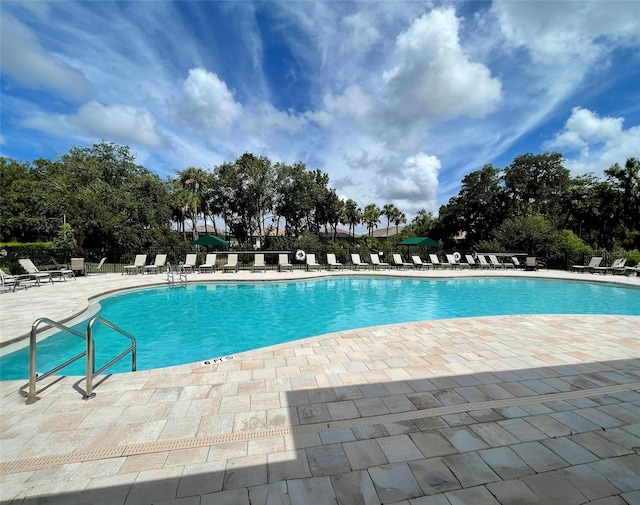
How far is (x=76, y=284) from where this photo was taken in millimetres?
10805

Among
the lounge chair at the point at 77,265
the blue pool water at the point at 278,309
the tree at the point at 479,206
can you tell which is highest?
the tree at the point at 479,206

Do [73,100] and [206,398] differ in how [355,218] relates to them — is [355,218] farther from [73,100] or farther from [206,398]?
[206,398]

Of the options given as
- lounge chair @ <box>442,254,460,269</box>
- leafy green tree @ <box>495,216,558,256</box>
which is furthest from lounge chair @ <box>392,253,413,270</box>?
leafy green tree @ <box>495,216,558,256</box>

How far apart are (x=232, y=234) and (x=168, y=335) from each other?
25772 mm

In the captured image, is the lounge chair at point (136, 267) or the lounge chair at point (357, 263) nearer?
the lounge chair at point (136, 267)

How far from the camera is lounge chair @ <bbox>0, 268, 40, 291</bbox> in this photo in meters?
9.13

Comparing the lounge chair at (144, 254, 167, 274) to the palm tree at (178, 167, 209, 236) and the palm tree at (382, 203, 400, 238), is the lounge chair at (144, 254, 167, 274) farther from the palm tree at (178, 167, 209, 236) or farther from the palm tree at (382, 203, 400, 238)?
the palm tree at (382, 203, 400, 238)

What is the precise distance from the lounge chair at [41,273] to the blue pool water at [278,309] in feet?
10.7

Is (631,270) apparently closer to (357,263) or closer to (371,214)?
(357,263)

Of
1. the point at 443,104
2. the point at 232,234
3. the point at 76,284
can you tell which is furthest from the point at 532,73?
the point at 232,234

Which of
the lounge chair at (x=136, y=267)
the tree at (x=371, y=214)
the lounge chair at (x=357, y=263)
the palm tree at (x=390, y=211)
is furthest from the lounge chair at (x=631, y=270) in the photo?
the palm tree at (x=390, y=211)

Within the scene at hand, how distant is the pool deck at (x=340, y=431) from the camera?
69.0 inches

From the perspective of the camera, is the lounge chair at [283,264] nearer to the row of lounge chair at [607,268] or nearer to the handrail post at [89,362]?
the handrail post at [89,362]

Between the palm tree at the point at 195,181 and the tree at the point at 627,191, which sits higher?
the palm tree at the point at 195,181
